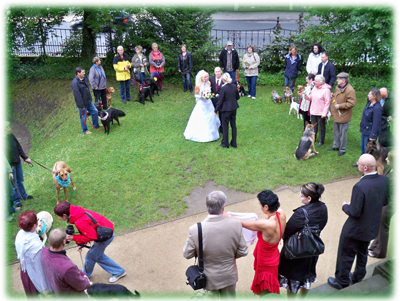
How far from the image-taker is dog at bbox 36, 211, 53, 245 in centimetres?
605

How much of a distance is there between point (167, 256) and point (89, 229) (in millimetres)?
1650

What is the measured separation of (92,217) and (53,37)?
42.2 feet

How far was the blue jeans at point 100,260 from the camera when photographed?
5.35 meters

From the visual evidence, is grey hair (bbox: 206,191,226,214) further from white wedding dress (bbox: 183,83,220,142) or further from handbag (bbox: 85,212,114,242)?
white wedding dress (bbox: 183,83,220,142)

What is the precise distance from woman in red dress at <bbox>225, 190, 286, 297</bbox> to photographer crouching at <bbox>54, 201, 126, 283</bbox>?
2049 mm

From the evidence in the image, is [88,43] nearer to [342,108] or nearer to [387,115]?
[342,108]

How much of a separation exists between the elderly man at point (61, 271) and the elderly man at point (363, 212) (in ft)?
11.1

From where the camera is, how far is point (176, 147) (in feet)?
32.4

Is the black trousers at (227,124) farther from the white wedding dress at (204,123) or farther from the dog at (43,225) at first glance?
the dog at (43,225)

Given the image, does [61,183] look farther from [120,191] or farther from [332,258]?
[332,258]

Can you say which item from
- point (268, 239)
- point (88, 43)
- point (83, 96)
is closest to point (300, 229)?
point (268, 239)

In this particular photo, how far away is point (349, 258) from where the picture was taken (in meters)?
5.08

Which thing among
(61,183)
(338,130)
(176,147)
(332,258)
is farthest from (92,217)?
(338,130)

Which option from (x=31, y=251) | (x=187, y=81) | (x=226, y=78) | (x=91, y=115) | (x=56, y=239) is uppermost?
(x=226, y=78)
